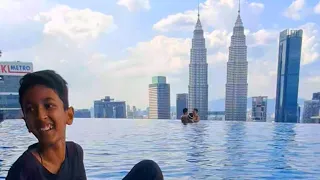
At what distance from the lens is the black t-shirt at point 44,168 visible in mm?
1170

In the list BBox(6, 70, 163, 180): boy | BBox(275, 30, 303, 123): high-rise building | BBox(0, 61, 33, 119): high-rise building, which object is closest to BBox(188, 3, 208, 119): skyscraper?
BBox(275, 30, 303, 123): high-rise building

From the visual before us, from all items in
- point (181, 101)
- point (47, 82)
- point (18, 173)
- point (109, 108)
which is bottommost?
point (109, 108)

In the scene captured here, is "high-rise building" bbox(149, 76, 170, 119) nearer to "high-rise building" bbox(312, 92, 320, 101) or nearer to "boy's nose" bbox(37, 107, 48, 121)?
"high-rise building" bbox(312, 92, 320, 101)

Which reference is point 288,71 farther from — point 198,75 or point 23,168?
point 23,168

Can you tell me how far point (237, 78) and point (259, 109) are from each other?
1130cm

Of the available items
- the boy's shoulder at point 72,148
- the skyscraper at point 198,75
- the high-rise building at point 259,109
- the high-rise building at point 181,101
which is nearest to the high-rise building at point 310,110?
the high-rise building at point 259,109

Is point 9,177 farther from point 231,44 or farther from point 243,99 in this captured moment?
point 231,44

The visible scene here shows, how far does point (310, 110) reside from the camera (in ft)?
124

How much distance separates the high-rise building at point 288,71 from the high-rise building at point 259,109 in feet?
26.9

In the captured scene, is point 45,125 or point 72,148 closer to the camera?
point 45,125

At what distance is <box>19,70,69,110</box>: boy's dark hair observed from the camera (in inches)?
49.9

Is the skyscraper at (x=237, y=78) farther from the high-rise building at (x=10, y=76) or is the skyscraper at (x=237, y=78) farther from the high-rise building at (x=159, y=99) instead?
the high-rise building at (x=10, y=76)

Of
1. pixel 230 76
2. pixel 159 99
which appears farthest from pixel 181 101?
pixel 230 76

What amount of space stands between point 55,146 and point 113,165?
3.89 metres
